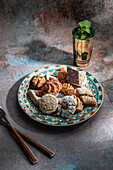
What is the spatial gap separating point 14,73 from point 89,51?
2.50ft

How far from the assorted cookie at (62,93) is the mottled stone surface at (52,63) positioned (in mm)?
144

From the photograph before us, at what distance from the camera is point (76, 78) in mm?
1788

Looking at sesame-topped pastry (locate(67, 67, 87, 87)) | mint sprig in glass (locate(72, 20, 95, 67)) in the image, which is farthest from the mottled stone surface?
sesame-topped pastry (locate(67, 67, 87, 87))

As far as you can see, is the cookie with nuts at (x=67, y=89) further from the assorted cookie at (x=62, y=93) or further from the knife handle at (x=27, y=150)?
the knife handle at (x=27, y=150)

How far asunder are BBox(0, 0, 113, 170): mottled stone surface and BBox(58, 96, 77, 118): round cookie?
0.12 m

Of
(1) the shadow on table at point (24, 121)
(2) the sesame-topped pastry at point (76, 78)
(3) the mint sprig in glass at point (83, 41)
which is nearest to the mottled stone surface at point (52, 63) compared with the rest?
(1) the shadow on table at point (24, 121)

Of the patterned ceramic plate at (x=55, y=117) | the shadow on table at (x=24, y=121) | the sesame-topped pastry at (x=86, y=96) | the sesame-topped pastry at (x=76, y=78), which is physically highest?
the sesame-topped pastry at (x=76, y=78)

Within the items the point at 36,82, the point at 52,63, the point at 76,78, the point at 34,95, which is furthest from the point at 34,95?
the point at 52,63

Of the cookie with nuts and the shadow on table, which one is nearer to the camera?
the shadow on table

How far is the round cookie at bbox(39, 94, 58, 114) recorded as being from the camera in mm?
1584

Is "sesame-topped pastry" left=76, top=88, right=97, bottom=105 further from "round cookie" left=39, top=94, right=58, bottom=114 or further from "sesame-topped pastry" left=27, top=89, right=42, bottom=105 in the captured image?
"sesame-topped pastry" left=27, top=89, right=42, bottom=105

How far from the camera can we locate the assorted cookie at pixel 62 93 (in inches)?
62.4

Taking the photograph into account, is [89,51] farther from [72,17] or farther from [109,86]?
[72,17]

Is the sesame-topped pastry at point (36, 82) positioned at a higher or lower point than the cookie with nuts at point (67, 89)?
higher
